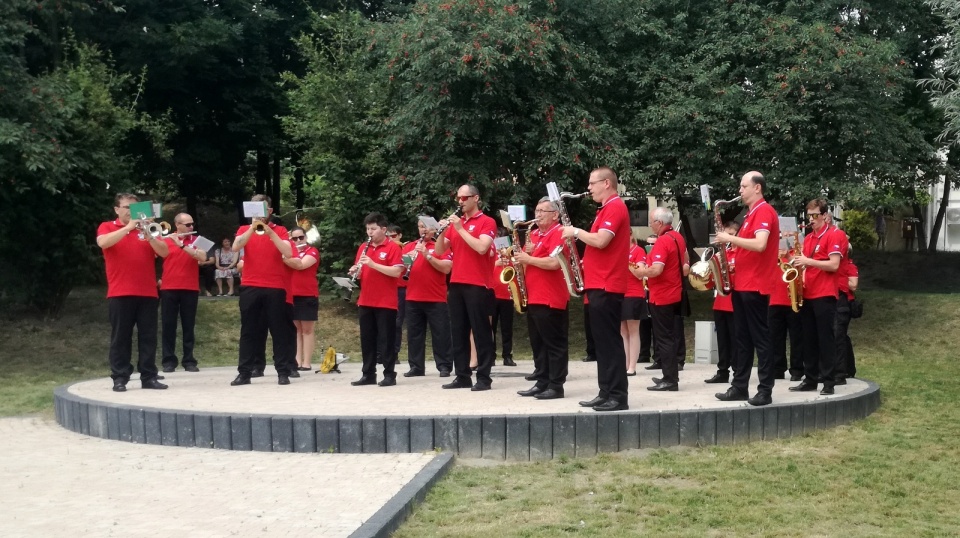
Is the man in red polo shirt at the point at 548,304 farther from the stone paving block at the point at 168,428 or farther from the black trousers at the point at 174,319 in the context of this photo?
the black trousers at the point at 174,319

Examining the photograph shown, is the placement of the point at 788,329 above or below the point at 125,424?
above

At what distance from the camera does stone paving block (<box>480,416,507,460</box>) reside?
781cm

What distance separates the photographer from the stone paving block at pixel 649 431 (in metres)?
8.02

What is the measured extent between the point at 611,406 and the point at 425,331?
362cm

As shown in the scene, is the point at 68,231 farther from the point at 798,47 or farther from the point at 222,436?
the point at 798,47

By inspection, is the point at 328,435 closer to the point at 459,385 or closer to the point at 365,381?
the point at 459,385

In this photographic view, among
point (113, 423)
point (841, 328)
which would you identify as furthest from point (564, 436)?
point (841, 328)

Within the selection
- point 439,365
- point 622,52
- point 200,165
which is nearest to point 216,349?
point 439,365

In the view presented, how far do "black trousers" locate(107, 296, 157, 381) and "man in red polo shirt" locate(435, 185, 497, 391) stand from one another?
3.08 meters

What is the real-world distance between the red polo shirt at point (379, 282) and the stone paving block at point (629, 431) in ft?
11.7

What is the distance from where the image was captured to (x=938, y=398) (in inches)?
450

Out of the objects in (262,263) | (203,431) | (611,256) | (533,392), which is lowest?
(203,431)

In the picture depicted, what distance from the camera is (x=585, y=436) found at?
789cm

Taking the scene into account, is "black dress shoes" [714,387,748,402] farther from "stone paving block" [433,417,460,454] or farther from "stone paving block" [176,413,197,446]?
"stone paving block" [176,413,197,446]
